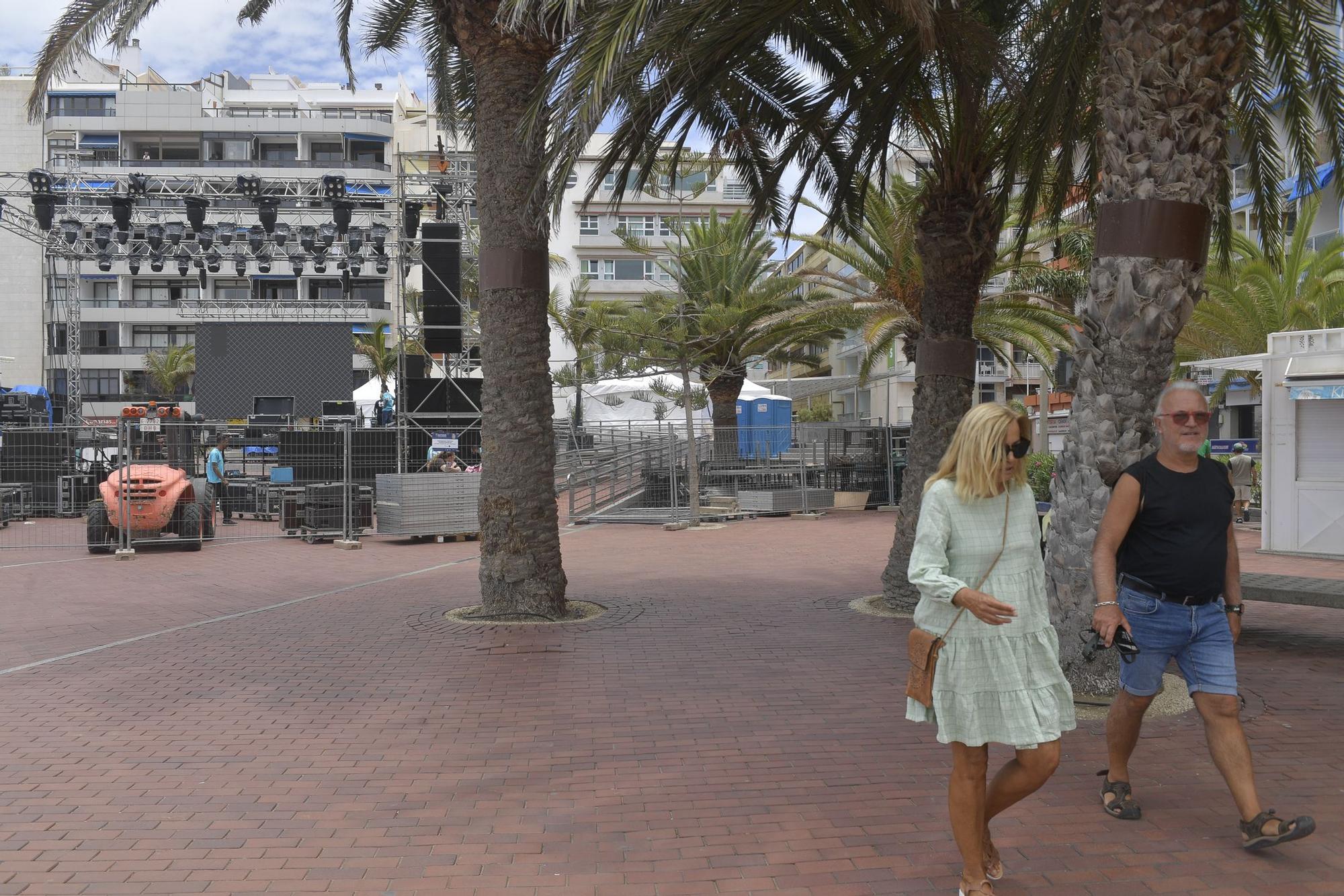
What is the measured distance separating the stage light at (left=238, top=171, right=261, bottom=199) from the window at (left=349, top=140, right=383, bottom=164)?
4140 centimetres

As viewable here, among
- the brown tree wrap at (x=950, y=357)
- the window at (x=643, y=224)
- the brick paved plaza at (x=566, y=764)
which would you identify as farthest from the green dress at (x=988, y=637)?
the window at (x=643, y=224)

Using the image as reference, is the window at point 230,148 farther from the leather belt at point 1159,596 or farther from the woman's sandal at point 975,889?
the woman's sandal at point 975,889

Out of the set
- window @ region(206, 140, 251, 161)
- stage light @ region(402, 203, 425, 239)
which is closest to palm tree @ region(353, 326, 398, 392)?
window @ region(206, 140, 251, 161)

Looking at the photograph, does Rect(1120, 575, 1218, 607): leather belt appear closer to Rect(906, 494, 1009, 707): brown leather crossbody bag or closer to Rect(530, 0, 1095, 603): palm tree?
Rect(906, 494, 1009, 707): brown leather crossbody bag

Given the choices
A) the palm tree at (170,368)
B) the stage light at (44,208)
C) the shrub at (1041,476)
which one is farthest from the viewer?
the palm tree at (170,368)

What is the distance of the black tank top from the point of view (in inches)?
170

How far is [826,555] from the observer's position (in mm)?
15195

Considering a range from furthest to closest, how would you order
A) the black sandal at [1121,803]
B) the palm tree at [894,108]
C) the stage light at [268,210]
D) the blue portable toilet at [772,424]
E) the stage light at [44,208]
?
the stage light at [268,210] → the stage light at [44,208] → the blue portable toilet at [772,424] → the palm tree at [894,108] → the black sandal at [1121,803]

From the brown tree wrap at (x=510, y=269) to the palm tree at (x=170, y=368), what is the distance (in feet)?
179

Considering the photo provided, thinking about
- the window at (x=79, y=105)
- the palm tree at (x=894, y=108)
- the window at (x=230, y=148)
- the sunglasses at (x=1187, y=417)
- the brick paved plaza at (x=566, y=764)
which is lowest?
the brick paved plaza at (x=566, y=764)

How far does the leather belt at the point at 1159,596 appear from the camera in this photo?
Result: 14.3 ft

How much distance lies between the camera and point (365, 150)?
66.1 m

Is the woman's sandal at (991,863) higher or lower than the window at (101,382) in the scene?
lower

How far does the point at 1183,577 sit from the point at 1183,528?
0.19m
